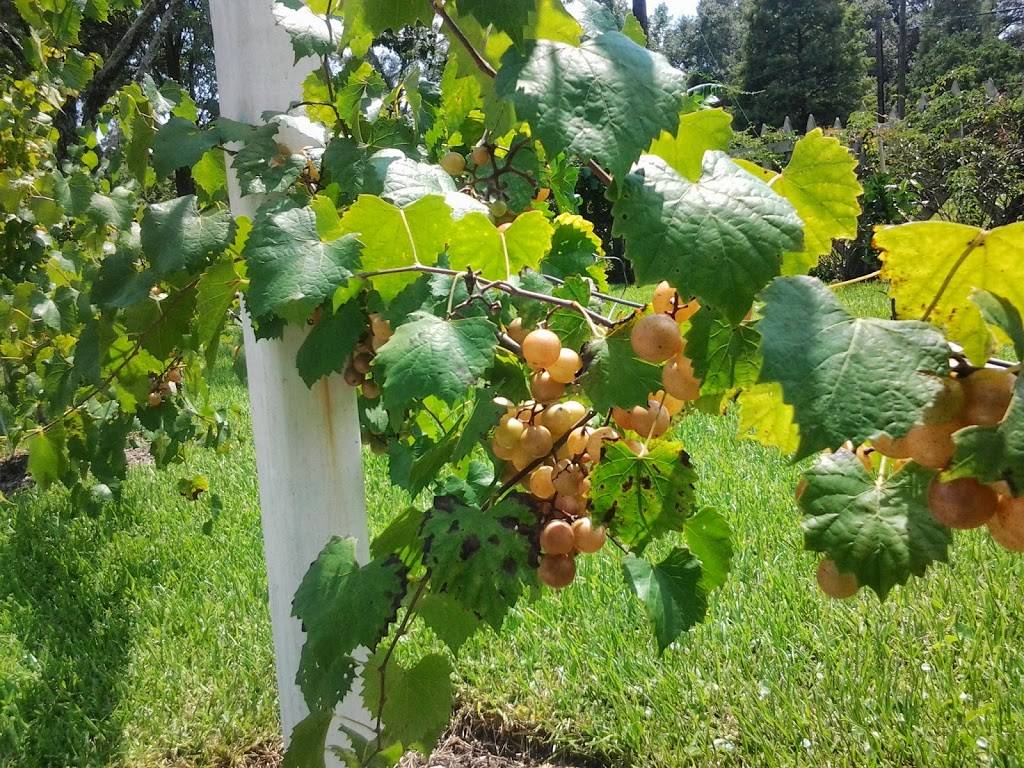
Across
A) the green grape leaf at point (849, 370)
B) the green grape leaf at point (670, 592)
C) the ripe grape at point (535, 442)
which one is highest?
the green grape leaf at point (849, 370)

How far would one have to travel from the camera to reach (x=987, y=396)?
46 centimetres

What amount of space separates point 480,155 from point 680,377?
63 cm

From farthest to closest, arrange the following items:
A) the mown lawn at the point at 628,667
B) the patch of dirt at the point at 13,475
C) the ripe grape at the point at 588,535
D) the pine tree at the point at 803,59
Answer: the pine tree at the point at 803,59
the patch of dirt at the point at 13,475
the mown lawn at the point at 628,667
the ripe grape at the point at 588,535

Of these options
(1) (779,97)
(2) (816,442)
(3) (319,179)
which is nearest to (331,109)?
(3) (319,179)

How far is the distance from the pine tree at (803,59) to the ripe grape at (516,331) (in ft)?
96.2

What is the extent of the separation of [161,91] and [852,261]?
8236mm

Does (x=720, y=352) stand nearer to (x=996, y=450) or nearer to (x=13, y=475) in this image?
(x=996, y=450)

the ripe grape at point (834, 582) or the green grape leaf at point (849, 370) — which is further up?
the green grape leaf at point (849, 370)

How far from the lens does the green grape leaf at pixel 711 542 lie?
0.88m

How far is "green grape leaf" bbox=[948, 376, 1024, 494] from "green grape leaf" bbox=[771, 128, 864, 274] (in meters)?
0.27

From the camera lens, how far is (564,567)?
75cm

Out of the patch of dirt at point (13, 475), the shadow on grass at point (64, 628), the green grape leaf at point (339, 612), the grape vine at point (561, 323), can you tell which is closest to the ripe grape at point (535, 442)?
the grape vine at point (561, 323)

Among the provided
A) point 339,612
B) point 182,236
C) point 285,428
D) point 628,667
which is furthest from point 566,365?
point 628,667

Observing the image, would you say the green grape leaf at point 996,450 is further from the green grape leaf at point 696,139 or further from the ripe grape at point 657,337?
the green grape leaf at point 696,139
